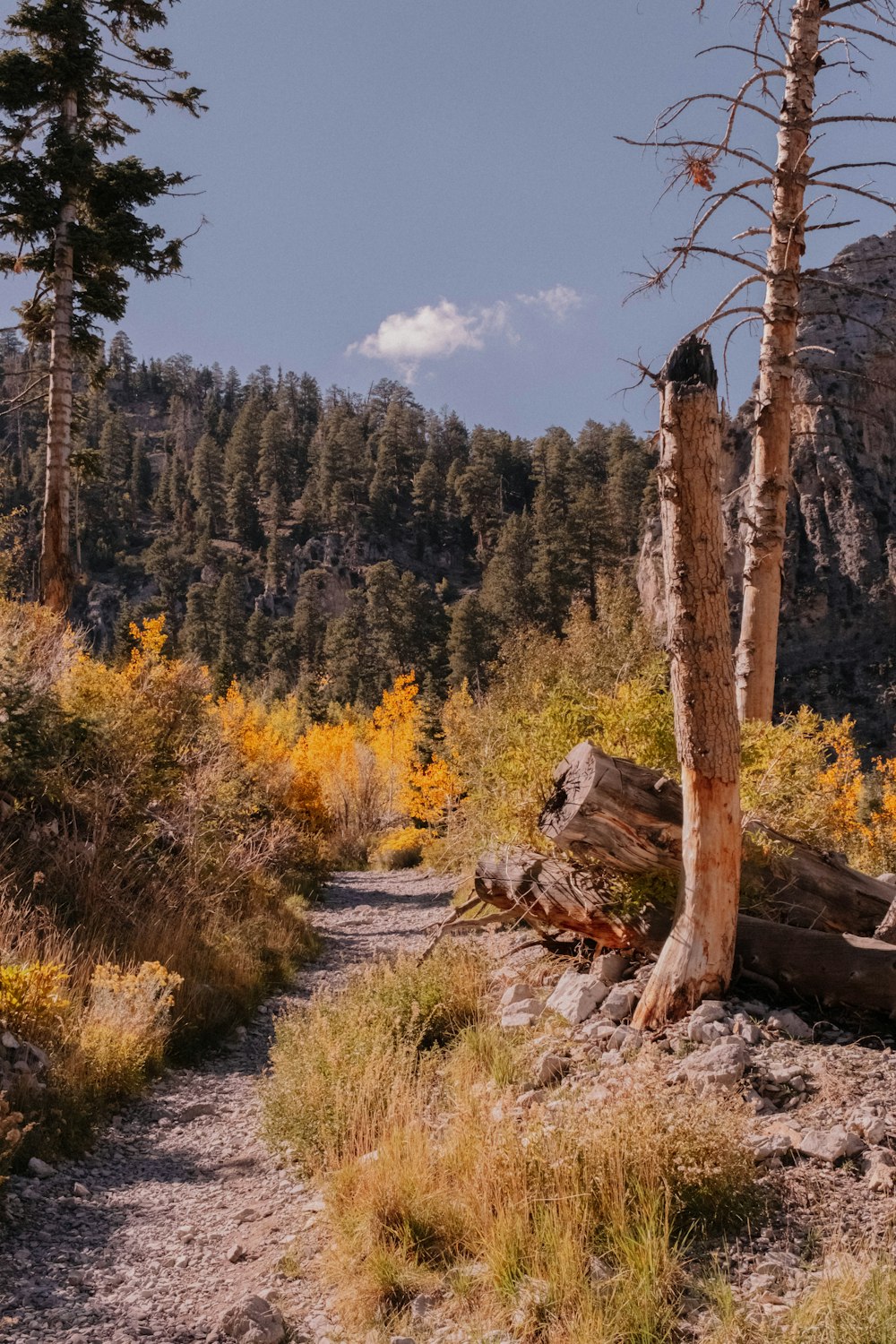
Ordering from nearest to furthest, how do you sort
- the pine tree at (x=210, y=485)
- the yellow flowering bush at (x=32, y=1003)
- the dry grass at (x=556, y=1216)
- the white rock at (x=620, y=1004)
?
the dry grass at (x=556, y=1216)
the white rock at (x=620, y=1004)
the yellow flowering bush at (x=32, y=1003)
the pine tree at (x=210, y=485)

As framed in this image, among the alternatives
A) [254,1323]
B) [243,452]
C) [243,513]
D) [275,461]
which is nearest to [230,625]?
[243,513]

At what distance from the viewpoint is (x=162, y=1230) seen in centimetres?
398

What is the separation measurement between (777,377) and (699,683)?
3.62 m

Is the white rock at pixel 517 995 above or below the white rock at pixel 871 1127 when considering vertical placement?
below

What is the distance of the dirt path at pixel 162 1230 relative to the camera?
10.6 ft

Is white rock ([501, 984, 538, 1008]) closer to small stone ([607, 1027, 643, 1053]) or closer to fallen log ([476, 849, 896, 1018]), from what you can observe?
fallen log ([476, 849, 896, 1018])

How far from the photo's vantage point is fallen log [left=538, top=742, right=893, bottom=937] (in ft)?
15.8

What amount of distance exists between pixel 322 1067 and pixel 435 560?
8125cm

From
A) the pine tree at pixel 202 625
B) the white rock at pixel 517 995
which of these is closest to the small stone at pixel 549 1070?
the white rock at pixel 517 995

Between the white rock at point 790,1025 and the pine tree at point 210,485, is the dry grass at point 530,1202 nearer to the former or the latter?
the white rock at point 790,1025

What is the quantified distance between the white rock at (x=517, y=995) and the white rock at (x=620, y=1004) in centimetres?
92

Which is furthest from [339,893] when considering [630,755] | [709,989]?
[709,989]

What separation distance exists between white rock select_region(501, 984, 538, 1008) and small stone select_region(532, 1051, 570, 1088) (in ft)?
4.01

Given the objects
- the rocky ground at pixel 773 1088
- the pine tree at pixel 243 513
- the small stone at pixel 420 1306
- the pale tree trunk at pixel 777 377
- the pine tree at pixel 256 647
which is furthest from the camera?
the pine tree at pixel 243 513
